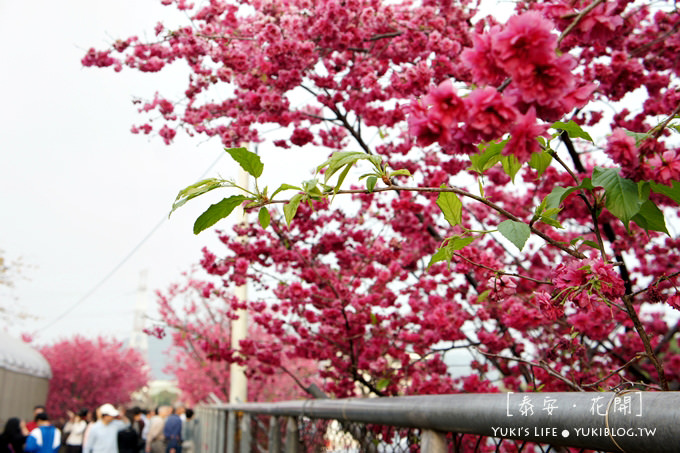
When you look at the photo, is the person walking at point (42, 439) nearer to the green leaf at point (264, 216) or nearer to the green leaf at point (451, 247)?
the green leaf at point (264, 216)

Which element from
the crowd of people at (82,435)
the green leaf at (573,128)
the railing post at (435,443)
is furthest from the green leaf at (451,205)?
the crowd of people at (82,435)

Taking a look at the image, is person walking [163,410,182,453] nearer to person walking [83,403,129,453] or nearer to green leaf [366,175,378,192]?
person walking [83,403,129,453]

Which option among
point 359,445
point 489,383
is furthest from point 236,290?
point 359,445

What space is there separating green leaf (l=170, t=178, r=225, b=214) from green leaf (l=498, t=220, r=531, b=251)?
590mm

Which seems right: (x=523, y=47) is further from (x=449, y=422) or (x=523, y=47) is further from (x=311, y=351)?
(x=311, y=351)

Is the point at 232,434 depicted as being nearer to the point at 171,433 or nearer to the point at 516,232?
the point at 516,232

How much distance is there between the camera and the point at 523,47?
32.2 inches

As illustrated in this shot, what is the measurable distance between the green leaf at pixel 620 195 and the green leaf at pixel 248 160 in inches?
25.3

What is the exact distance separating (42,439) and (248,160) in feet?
28.5

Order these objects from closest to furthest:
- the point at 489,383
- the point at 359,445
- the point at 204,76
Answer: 1. the point at 359,445
2. the point at 489,383
3. the point at 204,76

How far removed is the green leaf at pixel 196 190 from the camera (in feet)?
3.47

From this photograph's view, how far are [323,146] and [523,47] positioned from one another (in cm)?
521

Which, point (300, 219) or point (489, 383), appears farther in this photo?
point (300, 219)

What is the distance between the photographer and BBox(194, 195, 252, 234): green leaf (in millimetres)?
1070
